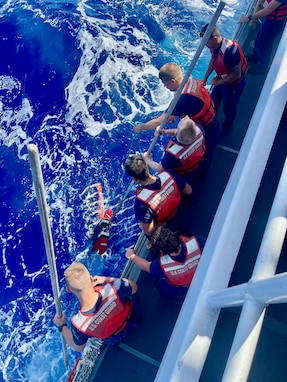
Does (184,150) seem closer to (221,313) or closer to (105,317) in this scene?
(221,313)

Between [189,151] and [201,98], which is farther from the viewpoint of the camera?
[201,98]

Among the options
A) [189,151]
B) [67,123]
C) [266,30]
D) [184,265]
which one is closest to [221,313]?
[184,265]

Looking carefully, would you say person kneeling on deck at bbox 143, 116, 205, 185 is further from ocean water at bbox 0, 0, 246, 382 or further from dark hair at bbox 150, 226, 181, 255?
ocean water at bbox 0, 0, 246, 382

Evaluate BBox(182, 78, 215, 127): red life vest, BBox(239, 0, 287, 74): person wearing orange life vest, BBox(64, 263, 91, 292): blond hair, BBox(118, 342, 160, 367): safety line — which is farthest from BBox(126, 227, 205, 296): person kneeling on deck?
BBox(239, 0, 287, 74): person wearing orange life vest

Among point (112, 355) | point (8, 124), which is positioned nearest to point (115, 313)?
point (112, 355)

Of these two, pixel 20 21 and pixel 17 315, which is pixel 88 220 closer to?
pixel 17 315

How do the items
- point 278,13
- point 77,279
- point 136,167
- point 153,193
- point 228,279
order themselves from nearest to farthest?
point 228,279 < point 77,279 < point 136,167 < point 153,193 < point 278,13

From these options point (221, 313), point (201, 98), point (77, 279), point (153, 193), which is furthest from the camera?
point (201, 98)
